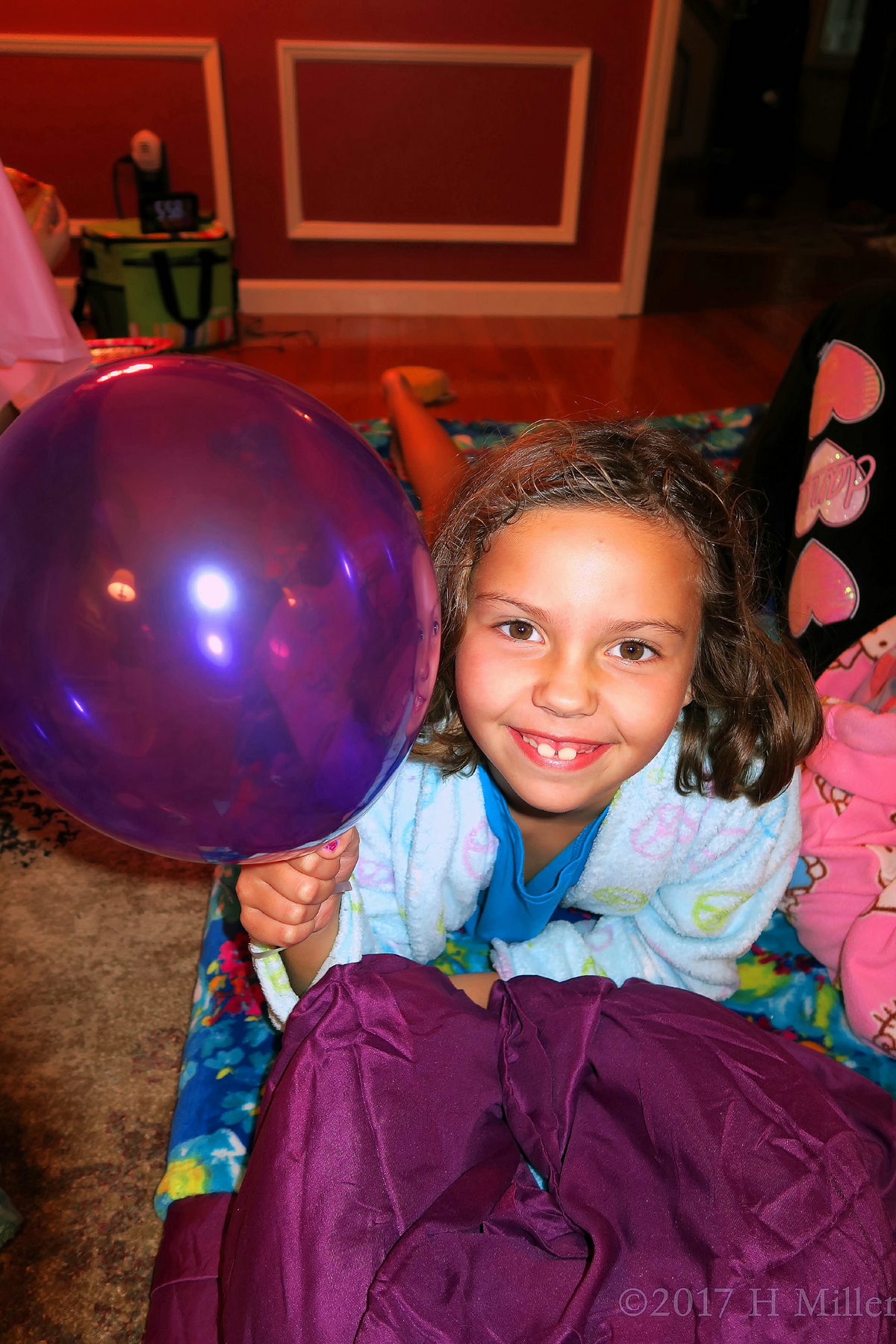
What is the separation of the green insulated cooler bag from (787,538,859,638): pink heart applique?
234 centimetres

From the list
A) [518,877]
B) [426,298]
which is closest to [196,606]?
[518,877]

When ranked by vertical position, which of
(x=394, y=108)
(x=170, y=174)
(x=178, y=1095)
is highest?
(x=394, y=108)

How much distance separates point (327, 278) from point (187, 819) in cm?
354

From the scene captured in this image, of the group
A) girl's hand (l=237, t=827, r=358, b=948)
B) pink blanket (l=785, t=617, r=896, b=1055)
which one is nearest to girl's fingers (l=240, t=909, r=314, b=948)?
girl's hand (l=237, t=827, r=358, b=948)

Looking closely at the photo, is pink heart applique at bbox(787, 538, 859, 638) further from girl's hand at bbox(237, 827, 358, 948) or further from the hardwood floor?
the hardwood floor

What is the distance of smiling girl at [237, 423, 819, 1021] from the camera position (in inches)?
30.2

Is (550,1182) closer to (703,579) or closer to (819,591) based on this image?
(703,579)

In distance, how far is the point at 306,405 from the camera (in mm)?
527

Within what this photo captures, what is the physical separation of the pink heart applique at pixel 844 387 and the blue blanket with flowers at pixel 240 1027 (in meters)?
0.53

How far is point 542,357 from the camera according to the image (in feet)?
11.0

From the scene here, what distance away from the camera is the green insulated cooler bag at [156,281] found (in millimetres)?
2926

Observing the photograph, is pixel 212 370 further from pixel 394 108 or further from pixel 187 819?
pixel 394 108

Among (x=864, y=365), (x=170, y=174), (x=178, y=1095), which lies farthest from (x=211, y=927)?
(x=170, y=174)

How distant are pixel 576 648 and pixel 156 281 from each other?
8.94 ft
